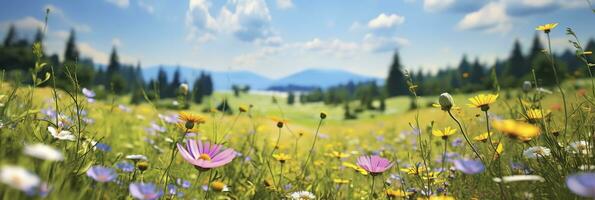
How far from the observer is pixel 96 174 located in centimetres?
93

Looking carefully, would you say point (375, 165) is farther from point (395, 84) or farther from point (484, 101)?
point (395, 84)

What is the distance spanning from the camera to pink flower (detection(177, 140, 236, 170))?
109cm

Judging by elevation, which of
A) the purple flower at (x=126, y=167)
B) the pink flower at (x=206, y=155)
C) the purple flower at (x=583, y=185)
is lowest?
the purple flower at (x=126, y=167)

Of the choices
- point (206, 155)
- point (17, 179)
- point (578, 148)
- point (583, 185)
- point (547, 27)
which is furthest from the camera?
point (547, 27)

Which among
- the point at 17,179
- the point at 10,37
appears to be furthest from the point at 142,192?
the point at 10,37

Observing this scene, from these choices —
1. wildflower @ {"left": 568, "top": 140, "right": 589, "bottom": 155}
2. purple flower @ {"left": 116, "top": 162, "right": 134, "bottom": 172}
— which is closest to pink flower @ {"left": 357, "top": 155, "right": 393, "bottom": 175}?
wildflower @ {"left": 568, "top": 140, "right": 589, "bottom": 155}

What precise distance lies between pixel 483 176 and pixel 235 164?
1.31 metres

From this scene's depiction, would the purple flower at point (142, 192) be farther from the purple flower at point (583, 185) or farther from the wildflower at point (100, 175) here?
the purple flower at point (583, 185)

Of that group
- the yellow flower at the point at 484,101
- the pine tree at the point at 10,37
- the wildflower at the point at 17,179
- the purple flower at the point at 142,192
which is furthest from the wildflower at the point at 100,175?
the pine tree at the point at 10,37

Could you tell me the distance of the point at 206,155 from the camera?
117 cm

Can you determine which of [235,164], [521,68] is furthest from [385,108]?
[235,164]

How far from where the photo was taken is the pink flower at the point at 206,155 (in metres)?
1.09

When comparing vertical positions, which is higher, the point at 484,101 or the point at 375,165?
the point at 484,101

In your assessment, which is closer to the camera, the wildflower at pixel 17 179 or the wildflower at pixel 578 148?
the wildflower at pixel 17 179
